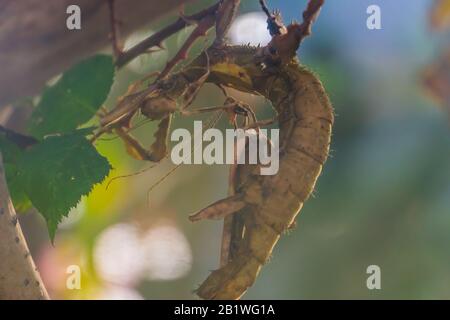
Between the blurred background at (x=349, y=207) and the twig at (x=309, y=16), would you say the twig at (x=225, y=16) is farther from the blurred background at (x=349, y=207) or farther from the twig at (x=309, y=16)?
the blurred background at (x=349, y=207)

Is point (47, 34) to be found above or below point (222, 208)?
above

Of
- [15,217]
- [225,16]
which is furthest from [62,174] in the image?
[225,16]

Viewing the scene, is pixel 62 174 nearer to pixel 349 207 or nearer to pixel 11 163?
pixel 11 163

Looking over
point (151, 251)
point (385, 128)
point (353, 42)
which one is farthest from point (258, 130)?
point (385, 128)

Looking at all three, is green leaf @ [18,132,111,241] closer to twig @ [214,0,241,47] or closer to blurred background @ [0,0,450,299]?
twig @ [214,0,241,47]

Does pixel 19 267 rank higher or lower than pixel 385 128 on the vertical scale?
lower

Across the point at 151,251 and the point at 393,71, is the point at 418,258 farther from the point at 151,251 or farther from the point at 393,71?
the point at 151,251

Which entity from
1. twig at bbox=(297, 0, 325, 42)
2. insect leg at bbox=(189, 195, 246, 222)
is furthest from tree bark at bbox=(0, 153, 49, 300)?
twig at bbox=(297, 0, 325, 42)
